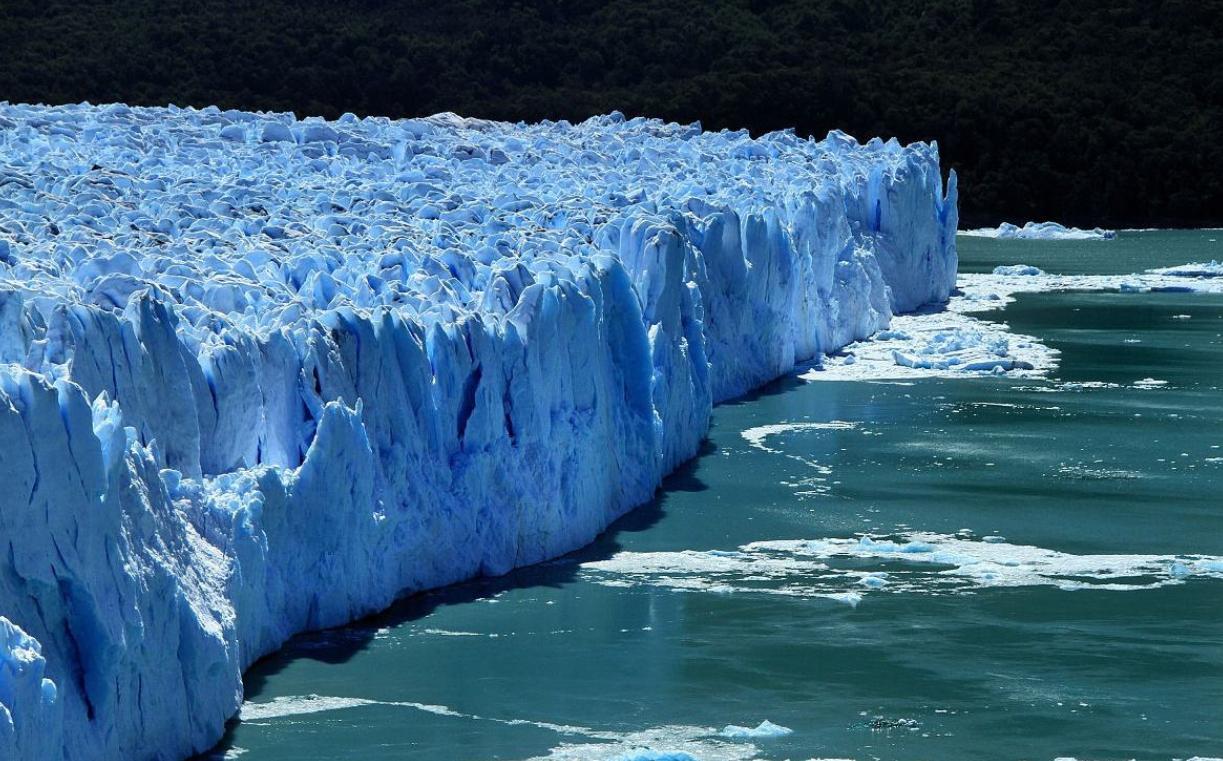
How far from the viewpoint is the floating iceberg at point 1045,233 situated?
124ft

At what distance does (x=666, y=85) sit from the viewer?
4262 cm

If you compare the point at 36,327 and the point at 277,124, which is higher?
the point at 277,124

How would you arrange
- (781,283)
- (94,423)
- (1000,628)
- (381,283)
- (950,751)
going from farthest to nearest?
(781,283), (381,283), (1000,628), (950,751), (94,423)

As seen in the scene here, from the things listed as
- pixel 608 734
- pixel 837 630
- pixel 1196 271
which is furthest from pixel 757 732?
pixel 1196 271

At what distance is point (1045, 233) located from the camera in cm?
3794

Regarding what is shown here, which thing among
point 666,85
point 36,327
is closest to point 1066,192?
point 666,85

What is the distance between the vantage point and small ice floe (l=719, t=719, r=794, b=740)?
8.33 meters

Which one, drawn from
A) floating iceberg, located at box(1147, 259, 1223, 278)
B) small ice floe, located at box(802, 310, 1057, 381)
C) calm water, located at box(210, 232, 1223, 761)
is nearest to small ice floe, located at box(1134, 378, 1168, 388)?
small ice floe, located at box(802, 310, 1057, 381)

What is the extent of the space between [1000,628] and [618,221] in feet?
18.1

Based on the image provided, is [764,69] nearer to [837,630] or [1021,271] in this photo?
[1021,271]

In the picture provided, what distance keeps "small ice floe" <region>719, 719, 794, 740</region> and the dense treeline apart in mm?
28625

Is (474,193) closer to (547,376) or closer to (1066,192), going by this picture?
(547,376)

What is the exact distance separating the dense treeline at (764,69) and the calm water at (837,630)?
2397cm

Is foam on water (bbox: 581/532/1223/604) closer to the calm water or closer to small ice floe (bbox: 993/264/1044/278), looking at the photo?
the calm water
